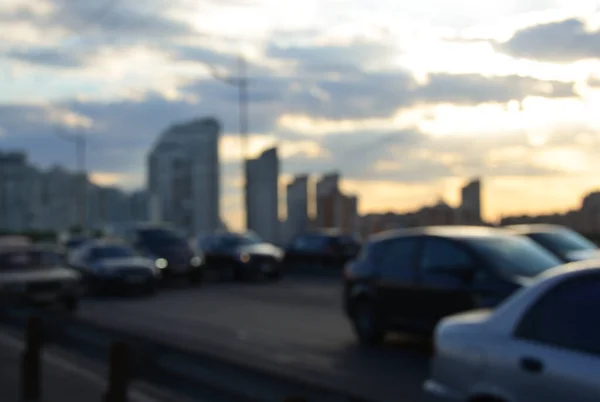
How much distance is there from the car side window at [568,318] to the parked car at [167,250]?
87.5ft

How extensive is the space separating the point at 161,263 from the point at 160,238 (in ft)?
5.59

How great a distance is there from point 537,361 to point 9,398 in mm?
6582

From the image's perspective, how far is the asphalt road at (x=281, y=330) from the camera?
11.9m

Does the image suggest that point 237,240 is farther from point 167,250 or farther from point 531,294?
point 531,294

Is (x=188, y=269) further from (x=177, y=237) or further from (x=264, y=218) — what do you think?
(x=264, y=218)

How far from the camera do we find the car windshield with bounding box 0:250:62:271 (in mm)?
23891

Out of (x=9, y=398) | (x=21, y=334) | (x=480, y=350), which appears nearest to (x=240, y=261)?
(x=21, y=334)

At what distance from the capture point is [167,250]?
33.6 metres

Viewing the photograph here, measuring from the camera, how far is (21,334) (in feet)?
49.8

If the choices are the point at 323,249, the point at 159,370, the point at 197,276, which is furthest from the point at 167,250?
the point at 159,370

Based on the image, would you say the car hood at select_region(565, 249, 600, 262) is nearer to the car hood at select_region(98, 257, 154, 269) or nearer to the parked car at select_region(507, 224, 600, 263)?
the parked car at select_region(507, 224, 600, 263)

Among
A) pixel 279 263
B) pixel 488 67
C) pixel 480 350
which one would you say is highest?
pixel 488 67

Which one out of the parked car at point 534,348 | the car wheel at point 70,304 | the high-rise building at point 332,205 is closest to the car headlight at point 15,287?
the car wheel at point 70,304

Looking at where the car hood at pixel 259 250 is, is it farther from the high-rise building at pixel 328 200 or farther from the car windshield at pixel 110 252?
the high-rise building at pixel 328 200
